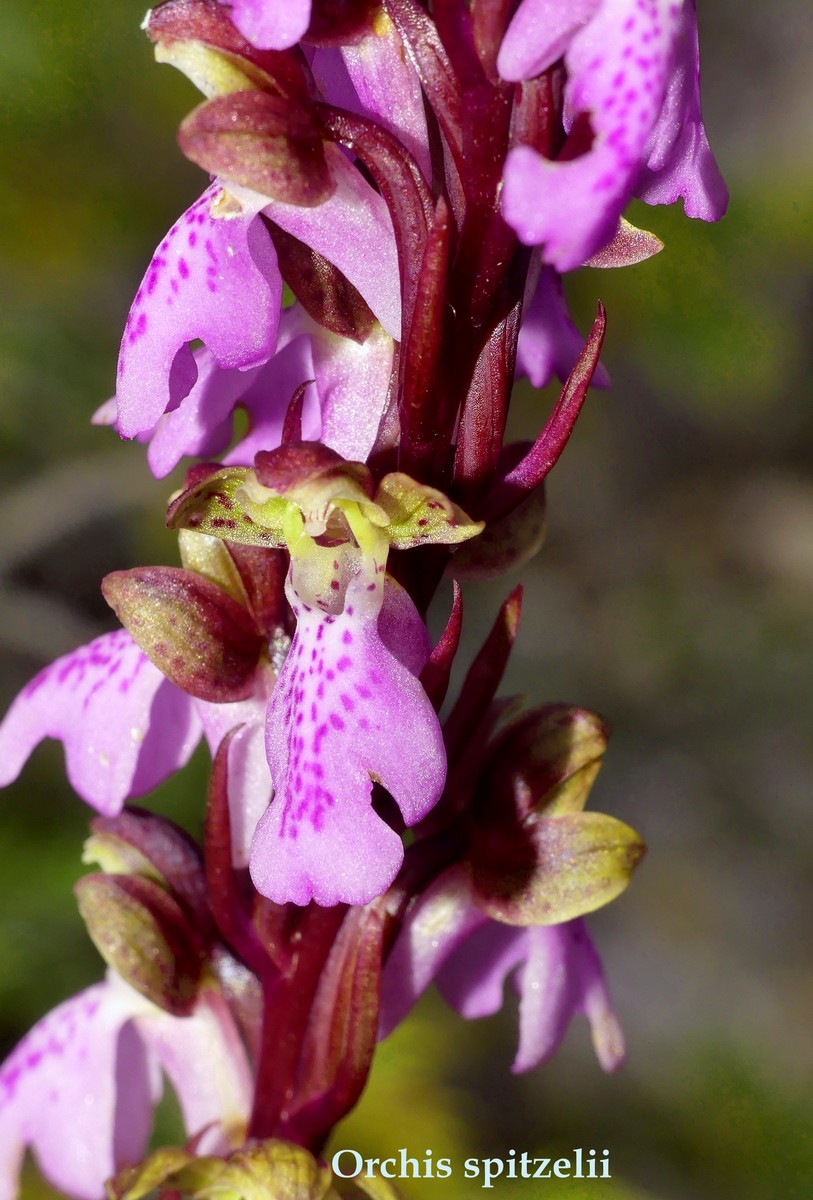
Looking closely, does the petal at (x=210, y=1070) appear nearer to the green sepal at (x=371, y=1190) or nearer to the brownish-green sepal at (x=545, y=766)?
the green sepal at (x=371, y=1190)

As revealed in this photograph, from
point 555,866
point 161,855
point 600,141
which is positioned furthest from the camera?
point 161,855

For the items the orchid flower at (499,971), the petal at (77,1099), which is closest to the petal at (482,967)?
the orchid flower at (499,971)

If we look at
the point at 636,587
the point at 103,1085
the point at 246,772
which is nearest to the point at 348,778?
the point at 246,772

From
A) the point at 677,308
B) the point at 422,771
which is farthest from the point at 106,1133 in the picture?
the point at 677,308

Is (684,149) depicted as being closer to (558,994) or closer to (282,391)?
(282,391)

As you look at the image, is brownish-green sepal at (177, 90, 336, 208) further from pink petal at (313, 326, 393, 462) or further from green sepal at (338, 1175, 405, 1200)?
green sepal at (338, 1175, 405, 1200)
